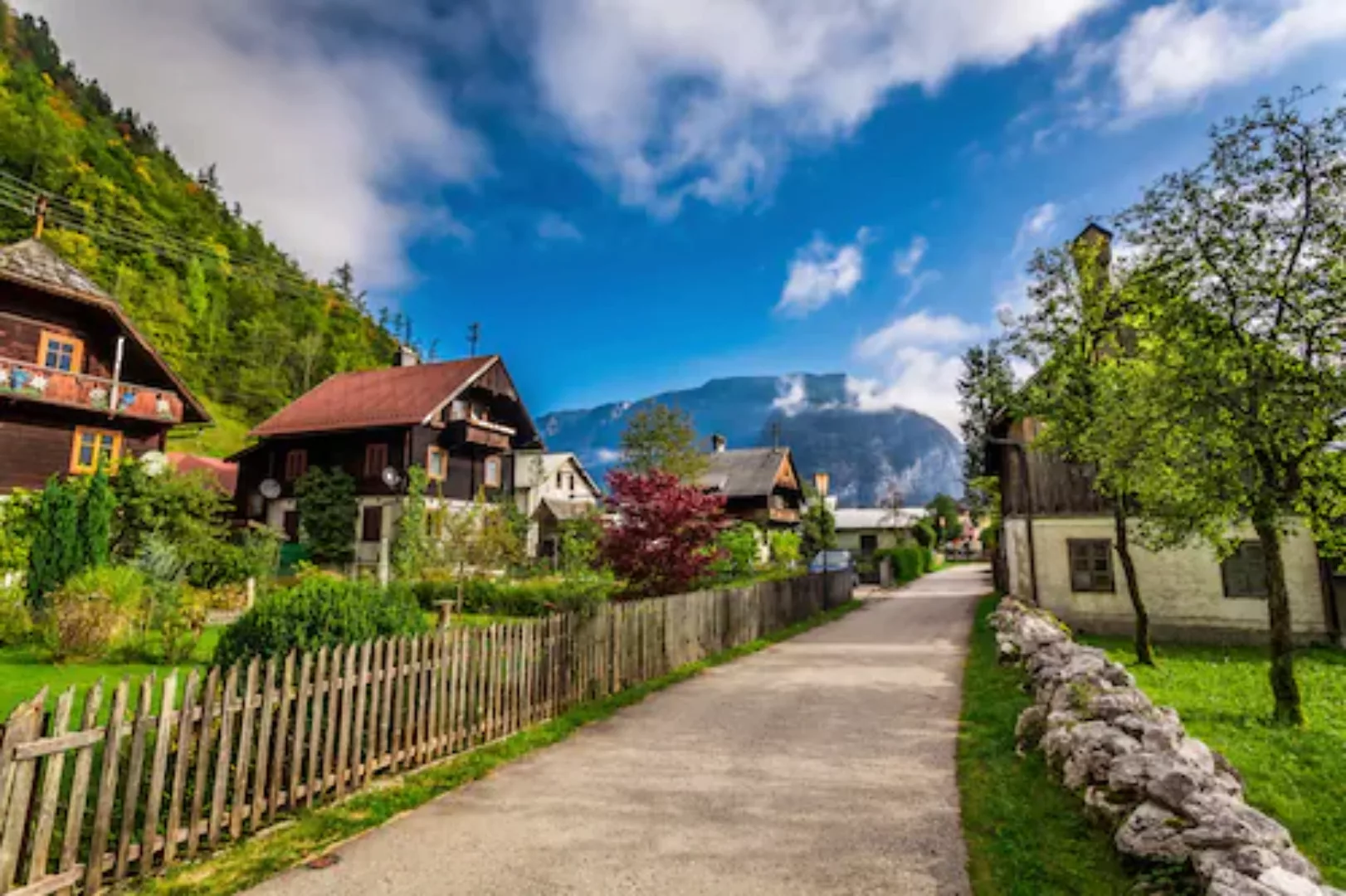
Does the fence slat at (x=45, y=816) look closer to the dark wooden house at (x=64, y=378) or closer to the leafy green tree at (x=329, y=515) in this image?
the dark wooden house at (x=64, y=378)

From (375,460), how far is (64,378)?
1375cm

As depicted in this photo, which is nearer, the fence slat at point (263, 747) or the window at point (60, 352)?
the fence slat at point (263, 747)

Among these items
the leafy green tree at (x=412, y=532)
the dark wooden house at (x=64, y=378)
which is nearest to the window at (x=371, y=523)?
the leafy green tree at (x=412, y=532)

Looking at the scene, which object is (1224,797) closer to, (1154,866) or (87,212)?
(1154,866)

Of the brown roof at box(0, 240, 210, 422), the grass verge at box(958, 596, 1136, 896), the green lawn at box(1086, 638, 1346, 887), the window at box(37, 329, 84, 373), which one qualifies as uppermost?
the brown roof at box(0, 240, 210, 422)

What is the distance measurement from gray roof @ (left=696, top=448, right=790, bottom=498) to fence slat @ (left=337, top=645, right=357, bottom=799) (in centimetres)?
4382

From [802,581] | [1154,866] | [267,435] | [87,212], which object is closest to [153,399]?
[267,435]

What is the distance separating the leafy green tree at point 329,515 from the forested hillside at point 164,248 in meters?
34.8

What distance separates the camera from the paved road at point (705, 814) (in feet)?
15.4

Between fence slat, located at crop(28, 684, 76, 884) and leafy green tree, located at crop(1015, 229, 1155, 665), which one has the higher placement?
leafy green tree, located at crop(1015, 229, 1155, 665)

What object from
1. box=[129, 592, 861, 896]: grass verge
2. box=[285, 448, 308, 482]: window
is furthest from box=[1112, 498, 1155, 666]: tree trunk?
box=[285, 448, 308, 482]: window

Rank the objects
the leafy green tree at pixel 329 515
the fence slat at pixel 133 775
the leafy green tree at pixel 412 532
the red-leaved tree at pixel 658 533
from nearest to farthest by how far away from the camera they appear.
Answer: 1. the fence slat at pixel 133 775
2. the red-leaved tree at pixel 658 533
3. the leafy green tree at pixel 412 532
4. the leafy green tree at pixel 329 515

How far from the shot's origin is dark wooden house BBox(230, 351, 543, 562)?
3394 centimetres

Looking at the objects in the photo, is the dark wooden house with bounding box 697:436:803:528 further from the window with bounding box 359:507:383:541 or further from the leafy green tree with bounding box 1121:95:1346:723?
the leafy green tree with bounding box 1121:95:1346:723
